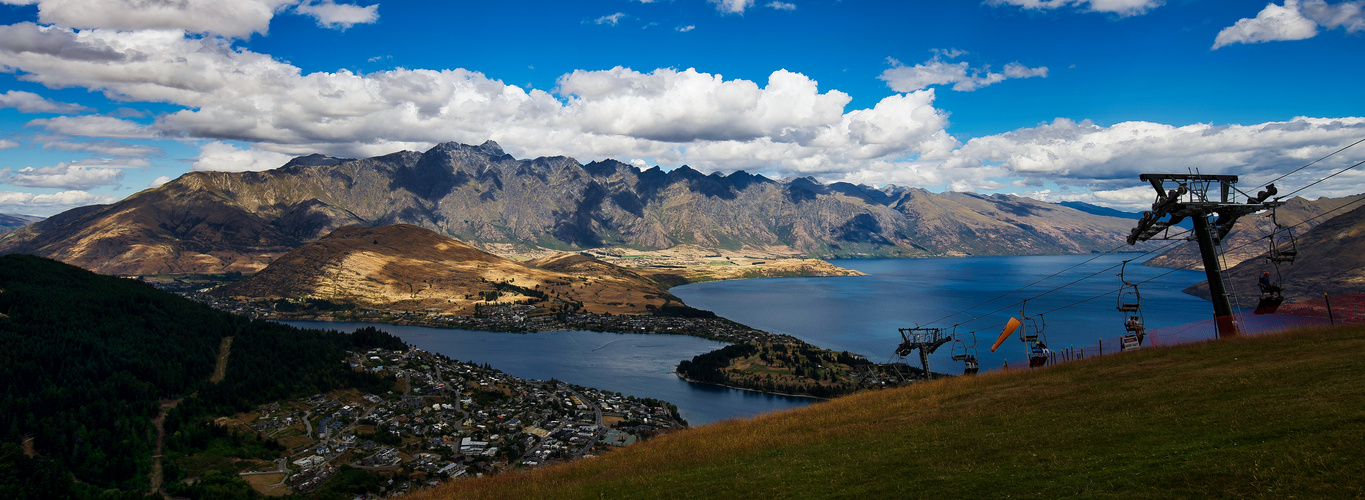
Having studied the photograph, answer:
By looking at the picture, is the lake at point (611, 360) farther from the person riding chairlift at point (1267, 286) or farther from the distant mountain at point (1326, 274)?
the distant mountain at point (1326, 274)

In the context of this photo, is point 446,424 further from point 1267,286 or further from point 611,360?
point 1267,286

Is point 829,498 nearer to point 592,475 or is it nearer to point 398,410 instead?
point 592,475

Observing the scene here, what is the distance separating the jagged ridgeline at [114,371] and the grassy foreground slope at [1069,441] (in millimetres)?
49480

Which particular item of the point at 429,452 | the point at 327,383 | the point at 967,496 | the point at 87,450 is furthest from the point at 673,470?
the point at 327,383

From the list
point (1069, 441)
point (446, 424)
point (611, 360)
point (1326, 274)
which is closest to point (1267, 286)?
point (1069, 441)

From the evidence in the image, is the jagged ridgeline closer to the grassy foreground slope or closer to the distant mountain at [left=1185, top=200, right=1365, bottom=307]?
the grassy foreground slope

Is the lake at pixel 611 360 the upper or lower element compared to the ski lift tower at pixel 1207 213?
lower

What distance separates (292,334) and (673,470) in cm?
11576

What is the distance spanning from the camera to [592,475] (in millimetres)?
24875

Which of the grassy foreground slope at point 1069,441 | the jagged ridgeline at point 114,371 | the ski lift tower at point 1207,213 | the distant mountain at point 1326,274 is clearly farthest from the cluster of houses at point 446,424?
the distant mountain at point 1326,274

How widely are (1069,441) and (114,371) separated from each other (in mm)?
102940

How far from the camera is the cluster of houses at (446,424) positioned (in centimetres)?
6266

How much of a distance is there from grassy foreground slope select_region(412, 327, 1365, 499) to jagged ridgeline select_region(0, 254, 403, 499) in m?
49.5

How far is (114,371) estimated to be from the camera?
79188mm
